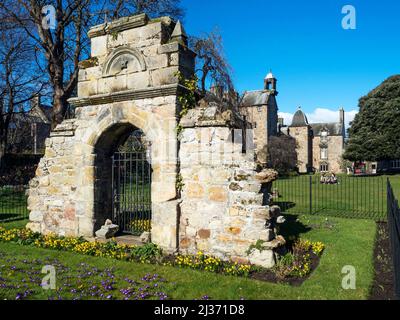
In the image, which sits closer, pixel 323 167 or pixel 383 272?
pixel 383 272

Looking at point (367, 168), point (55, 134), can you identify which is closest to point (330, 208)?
point (55, 134)

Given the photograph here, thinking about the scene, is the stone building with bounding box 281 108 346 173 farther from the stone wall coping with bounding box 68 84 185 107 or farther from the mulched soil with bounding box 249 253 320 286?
the mulched soil with bounding box 249 253 320 286

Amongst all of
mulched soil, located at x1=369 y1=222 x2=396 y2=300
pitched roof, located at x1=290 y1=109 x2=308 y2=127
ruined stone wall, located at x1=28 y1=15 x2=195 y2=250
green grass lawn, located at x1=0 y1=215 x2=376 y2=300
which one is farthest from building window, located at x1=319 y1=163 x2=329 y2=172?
ruined stone wall, located at x1=28 y1=15 x2=195 y2=250

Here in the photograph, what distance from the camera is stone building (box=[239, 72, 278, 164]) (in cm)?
4194

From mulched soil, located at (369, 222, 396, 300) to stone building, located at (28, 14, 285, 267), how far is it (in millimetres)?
1680

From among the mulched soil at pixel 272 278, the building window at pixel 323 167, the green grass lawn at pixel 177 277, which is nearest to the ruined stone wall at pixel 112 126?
the green grass lawn at pixel 177 277

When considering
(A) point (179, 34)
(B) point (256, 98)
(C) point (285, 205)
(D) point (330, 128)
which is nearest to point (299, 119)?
(D) point (330, 128)

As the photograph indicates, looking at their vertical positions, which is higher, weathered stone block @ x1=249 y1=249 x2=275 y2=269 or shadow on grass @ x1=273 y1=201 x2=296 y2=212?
weathered stone block @ x1=249 y1=249 x2=275 y2=269

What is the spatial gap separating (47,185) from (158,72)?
163 inches

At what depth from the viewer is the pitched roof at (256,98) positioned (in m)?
43.2

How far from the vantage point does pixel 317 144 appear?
53875mm

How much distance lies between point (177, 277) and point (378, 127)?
3564 cm

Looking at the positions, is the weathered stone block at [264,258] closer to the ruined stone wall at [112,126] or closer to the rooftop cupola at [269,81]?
the ruined stone wall at [112,126]

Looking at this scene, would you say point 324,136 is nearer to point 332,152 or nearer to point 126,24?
point 332,152
